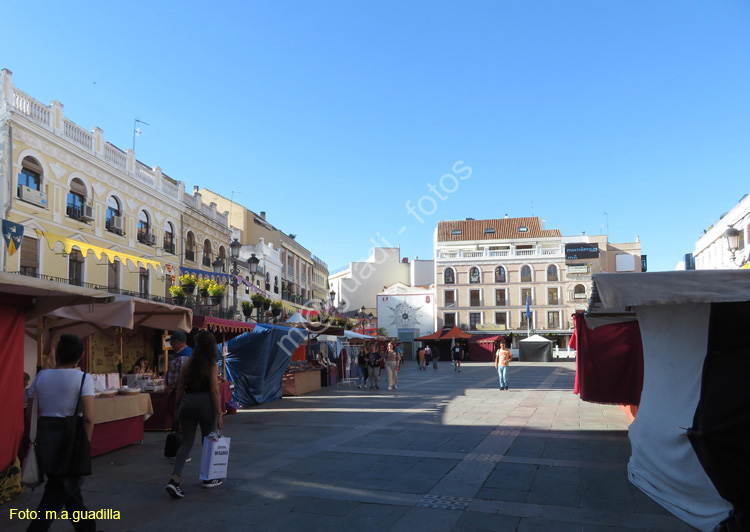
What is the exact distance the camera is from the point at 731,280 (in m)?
5.07

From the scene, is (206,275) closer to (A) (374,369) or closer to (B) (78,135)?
(A) (374,369)

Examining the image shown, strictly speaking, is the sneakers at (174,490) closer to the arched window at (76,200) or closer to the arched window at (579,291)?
the arched window at (76,200)

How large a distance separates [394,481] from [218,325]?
30.5 feet

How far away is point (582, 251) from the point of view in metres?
58.1

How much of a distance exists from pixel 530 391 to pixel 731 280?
14538 millimetres

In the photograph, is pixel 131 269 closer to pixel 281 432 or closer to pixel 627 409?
pixel 281 432

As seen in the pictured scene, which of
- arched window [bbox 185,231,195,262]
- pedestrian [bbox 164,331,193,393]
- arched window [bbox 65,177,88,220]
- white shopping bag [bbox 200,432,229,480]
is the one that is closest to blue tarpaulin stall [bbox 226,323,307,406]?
pedestrian [bbox 164,331,193,393]

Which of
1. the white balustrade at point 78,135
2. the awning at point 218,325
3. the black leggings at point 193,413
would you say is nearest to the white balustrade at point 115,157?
the white balustrade at point 78,135

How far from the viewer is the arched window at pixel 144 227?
25.8 meters

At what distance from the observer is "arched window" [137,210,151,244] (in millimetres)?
25812

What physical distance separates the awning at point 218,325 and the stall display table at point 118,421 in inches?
187

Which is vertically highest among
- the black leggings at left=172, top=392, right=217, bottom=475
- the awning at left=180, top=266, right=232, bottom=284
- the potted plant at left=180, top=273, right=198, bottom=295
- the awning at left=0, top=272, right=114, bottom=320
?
the awning at left=180, top=266, right=232, bottom=284

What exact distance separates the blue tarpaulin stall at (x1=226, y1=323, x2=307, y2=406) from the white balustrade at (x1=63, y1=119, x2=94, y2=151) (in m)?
11.8

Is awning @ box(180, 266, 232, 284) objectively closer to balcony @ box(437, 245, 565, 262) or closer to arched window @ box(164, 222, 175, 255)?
arched window @ box(164, 222, 175, 255)
